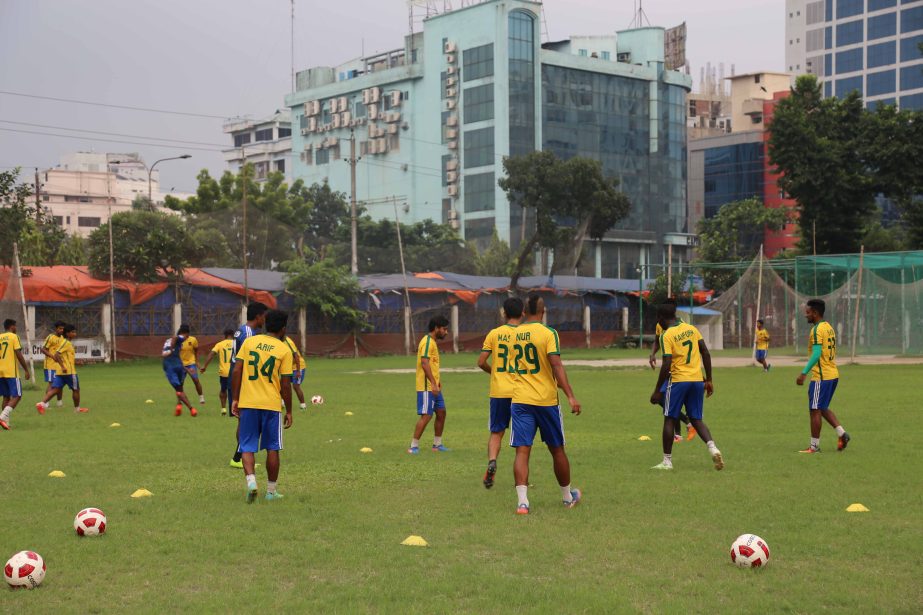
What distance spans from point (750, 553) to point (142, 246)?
134ft

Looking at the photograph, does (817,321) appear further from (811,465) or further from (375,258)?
(375,258)

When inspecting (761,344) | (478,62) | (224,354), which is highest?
(478,62)

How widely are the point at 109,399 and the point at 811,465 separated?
18345 mm

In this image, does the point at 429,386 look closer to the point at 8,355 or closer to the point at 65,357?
the point at 8,355

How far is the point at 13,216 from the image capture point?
43344 mm

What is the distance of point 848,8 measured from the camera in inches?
5295

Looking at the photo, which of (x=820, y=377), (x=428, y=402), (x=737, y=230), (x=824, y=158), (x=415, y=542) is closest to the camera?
(x=415, y=542)

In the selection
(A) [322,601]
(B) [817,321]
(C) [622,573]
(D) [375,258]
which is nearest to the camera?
(A) [322,601]

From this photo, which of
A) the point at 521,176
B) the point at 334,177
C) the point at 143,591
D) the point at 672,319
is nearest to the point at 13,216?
the point at 521,176

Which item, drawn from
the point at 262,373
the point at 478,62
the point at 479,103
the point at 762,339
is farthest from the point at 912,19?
the point at 262,373

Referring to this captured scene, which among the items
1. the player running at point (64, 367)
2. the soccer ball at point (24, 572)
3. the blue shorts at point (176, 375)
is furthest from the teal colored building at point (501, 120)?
the soccer ball at point (24, 572)

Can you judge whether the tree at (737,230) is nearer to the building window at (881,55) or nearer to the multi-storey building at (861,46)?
the multi-storey building at (861,46)

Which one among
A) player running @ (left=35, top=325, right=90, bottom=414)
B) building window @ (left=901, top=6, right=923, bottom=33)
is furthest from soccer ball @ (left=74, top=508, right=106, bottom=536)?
building window @ (left=901, top=6, right=923, bottom=33)

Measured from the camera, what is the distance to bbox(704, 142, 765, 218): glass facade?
116 meters
